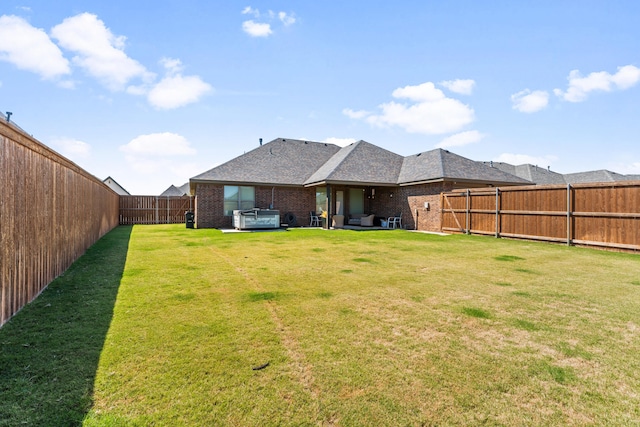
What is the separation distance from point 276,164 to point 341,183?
17.7ft

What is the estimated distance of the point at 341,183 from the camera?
1731 cm

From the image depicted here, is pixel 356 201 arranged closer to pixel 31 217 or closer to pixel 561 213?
pixel 561 213

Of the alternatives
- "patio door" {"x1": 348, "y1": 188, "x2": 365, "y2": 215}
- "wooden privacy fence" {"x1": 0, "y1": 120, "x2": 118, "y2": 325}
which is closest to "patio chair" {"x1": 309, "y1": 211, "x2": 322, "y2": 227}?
"patio door" {"x1": 348, "y1": 188, "x2": 365, "y2": 215}

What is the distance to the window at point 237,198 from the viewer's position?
718 inches

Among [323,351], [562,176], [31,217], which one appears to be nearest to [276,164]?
[31,217]

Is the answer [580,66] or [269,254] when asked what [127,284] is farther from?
[580,66]

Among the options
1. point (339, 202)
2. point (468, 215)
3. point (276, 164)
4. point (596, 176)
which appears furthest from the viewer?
point (596, 176)

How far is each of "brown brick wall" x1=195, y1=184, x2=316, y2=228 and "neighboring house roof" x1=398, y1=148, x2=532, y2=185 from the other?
6059 millimetres

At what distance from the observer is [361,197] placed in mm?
21000

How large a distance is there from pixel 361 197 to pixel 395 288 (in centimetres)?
1629

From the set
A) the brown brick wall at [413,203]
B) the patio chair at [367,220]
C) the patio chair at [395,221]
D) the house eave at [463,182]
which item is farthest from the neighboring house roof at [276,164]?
the house eave at [463,182]

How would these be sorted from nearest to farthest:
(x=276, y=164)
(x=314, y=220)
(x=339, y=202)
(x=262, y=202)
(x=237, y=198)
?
(x=237, y=198)
(x=262, y=202)
(x=314, y=220)
(x=276, y=164)
(x=339, y=202)

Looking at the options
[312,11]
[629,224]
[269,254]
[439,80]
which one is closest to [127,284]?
[269,254]

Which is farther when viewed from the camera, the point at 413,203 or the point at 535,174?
the point at 535,174
